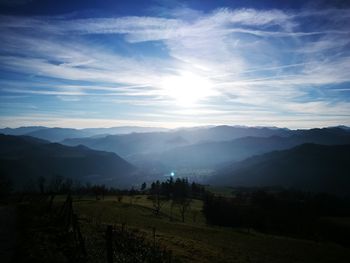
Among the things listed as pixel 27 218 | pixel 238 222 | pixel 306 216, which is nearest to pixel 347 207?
pixel 306 216

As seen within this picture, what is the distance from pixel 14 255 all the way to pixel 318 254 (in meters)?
49.2

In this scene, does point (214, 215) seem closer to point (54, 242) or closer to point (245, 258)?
point (245, 258)

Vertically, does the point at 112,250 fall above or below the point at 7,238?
above

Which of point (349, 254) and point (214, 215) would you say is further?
point (214, 215)

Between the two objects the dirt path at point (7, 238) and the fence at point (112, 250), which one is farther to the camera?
the fence at point (112, 250)

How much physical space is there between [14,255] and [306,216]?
155 metres

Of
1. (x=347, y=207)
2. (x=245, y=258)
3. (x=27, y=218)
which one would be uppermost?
(x=27, y=218)

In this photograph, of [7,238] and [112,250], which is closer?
[112,250]

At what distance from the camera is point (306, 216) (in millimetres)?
148625

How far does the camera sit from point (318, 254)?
1989 inches

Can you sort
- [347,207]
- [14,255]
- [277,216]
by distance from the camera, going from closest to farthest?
[14,255], [277,216], [347,207]

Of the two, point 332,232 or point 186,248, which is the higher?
point 186,248

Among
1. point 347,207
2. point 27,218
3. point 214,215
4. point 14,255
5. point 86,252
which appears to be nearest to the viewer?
point 14,255

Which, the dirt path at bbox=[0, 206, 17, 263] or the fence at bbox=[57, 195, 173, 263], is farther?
the fence at bbox=[57, 195, 173, 263]
